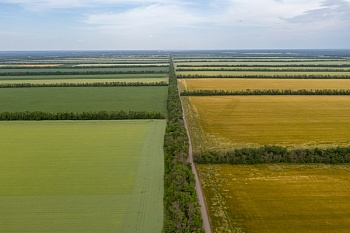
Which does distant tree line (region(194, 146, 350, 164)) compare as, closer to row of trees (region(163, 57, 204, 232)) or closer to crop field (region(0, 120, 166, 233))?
row of trees (region(163, 57, 204, 232))

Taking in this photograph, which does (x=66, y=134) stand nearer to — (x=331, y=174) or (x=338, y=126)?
(x=331, y=174)

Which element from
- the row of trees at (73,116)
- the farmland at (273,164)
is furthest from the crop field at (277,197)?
the row of trees at (73,116)

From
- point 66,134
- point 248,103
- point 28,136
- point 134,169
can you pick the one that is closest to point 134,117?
point 66,134

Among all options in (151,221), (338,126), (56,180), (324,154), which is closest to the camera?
(151,221)

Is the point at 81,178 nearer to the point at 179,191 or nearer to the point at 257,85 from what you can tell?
the point at 179,191

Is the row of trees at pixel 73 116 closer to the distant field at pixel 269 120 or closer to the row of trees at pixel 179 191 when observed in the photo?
the distant field at pixel 269 120

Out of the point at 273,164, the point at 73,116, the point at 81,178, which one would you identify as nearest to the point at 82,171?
the point at 81,178

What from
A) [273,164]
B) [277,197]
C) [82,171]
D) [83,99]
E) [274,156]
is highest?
[83,99]
